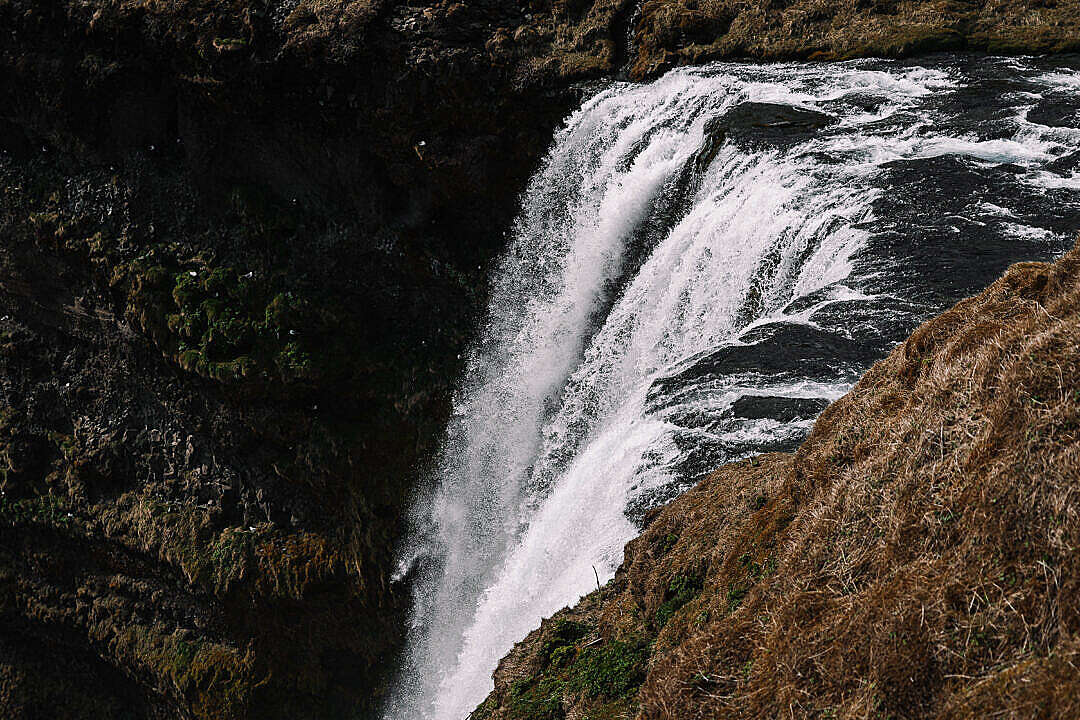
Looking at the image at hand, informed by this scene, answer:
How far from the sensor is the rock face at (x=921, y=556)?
3.50 m

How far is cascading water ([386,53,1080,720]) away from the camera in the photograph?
34.1ft

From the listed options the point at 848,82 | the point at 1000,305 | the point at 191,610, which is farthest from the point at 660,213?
the point at 191,610

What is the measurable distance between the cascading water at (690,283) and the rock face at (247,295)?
144 cm

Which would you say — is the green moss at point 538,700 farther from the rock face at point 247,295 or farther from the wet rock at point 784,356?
the rock face at point 247,295

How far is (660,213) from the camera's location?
1554cm

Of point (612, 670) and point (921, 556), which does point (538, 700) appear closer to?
point (612, 670)

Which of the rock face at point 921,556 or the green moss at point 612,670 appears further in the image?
the green moss at point 612,670

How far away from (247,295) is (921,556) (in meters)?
17.4

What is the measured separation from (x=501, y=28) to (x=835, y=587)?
698 inches

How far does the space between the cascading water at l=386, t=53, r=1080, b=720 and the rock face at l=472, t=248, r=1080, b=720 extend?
3.79 metres

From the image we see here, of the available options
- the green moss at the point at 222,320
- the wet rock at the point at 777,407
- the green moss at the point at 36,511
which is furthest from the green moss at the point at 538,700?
the green moss at the point at 36,511

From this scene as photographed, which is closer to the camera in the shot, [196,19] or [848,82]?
[848,82]

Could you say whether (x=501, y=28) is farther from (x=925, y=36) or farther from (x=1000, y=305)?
(x=1000, y=305)

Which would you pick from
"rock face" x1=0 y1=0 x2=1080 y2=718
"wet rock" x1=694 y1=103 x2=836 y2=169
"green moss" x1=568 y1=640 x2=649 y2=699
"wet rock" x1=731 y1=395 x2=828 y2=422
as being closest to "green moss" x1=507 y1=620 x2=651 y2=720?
"green moss" x1=568 y1=640 x2=649 y2=699
